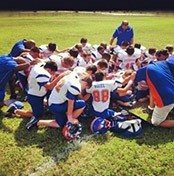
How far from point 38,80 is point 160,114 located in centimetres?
294

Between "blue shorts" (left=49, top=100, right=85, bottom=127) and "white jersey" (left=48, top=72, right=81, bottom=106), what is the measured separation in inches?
3.6

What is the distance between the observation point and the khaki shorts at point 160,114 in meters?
10.5

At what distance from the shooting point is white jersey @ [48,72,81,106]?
9.69 m

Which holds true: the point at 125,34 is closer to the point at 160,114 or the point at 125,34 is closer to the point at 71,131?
the point at 160,114

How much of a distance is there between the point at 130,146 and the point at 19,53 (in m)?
5.40

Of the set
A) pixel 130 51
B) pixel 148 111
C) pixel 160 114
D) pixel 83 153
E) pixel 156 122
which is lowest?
pixel 148 111

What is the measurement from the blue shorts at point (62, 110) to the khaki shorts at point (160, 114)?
5.74 ft

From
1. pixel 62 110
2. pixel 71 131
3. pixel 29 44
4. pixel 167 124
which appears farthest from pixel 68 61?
pixel 29 44

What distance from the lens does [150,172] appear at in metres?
8.86

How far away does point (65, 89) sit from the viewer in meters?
9.78

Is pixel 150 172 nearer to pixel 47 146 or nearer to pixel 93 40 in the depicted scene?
pixel 47 146

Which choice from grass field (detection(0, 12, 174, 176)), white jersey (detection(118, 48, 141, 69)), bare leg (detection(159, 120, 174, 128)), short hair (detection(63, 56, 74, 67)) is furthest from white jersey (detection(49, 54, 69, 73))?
bare leg (detection(159, 120, 174, 128))
